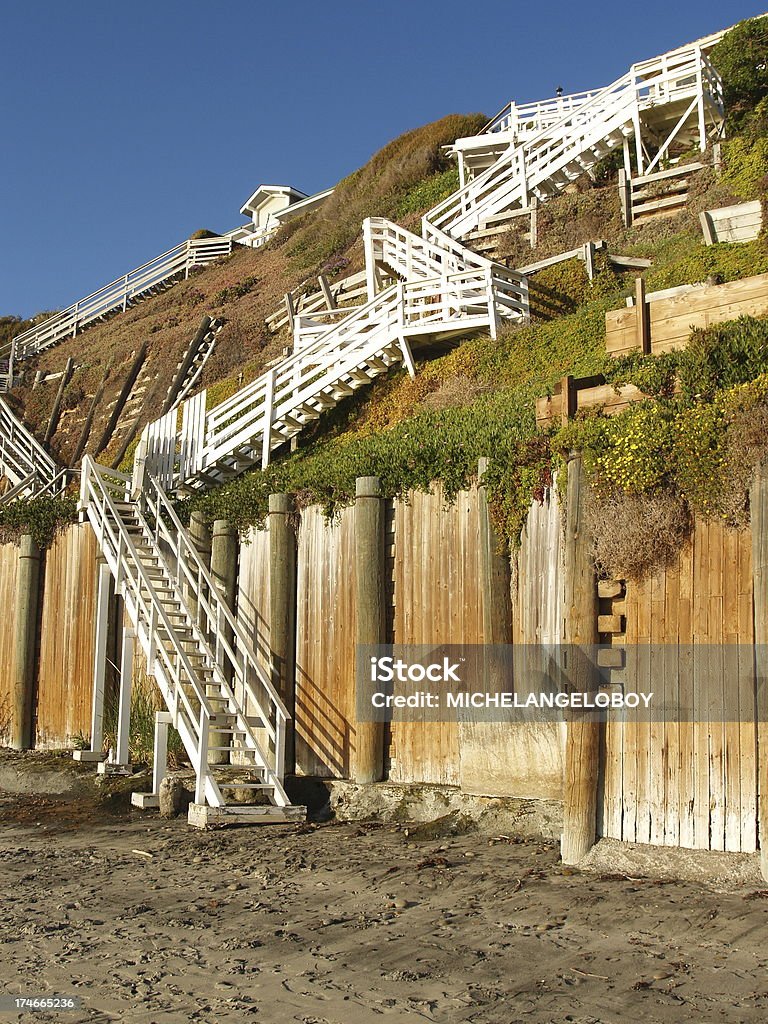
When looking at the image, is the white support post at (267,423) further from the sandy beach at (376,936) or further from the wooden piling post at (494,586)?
the sandy beach at (376,936)

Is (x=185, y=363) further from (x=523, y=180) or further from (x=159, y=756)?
(x=159, y=756)

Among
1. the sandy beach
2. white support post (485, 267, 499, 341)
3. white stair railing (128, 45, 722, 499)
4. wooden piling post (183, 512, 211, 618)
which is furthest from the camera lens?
white support post (485, 267, 499, 341)

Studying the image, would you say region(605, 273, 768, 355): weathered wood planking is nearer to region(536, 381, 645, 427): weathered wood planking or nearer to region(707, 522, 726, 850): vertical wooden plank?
region(536, 381, 645, 427): weathered wood planking

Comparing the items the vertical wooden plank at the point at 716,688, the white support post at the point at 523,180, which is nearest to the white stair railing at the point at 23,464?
the white support post at the point at 523,180

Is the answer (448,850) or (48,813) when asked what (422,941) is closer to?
(448,850)

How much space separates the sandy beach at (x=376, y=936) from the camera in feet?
19.0

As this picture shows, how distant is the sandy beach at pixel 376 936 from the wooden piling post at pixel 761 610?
0.72 meters

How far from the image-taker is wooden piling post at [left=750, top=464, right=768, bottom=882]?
7.42 meters

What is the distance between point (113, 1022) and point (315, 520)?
24.6ft

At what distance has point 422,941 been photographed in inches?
269

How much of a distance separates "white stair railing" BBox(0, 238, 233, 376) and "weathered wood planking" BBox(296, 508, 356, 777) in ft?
126

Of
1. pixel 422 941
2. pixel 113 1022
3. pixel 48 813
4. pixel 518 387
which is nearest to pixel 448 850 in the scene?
pixel 422 941

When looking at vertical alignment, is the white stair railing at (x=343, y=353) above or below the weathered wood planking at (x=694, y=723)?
above

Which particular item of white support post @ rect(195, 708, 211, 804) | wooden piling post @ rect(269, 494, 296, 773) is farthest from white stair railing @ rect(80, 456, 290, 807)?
wooden piling post @ rect(269, 494, 296, 773)
